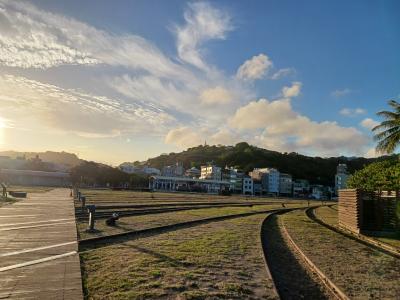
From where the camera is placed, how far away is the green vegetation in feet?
86.4

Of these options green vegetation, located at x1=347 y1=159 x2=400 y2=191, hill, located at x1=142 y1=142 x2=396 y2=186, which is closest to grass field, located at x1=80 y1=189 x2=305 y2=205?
green vegetation, located at x1=347 y1=159 x2=400 y2=191

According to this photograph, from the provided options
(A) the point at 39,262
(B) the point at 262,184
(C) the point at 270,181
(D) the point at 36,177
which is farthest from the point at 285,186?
(A) the point at 39,262

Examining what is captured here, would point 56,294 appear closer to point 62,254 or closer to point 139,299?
point 139,299

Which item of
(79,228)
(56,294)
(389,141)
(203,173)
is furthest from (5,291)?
(203,173)

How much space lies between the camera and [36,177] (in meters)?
119

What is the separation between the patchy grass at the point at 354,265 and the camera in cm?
895

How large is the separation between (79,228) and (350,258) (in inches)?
411

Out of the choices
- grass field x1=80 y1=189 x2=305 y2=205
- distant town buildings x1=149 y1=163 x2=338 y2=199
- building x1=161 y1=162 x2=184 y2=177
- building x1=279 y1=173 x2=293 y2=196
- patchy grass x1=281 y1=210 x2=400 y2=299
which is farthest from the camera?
building x1=161 y1=162 x2=184 y2=177

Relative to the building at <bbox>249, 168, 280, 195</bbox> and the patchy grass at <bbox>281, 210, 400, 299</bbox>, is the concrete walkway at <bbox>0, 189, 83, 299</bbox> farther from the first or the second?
the building at <bbox>249, 168, 280, 195</bbox>

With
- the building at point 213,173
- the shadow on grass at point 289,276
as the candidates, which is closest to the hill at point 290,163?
the building at point 213,173

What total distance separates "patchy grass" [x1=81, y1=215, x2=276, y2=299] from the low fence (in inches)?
329

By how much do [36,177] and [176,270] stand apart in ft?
392

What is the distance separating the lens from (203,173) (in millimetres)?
171000

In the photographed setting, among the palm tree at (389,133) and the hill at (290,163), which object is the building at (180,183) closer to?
the hill at (290,163)
